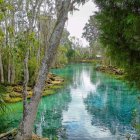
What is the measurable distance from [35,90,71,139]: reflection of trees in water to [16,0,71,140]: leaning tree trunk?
2615 millimetres

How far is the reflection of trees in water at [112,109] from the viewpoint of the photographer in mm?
16734

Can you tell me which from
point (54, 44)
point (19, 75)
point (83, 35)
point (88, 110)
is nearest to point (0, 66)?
point (19, 75)

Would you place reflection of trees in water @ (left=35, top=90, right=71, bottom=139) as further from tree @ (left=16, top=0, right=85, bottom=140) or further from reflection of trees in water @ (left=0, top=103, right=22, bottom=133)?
tree @ (left=16, top=0, right=85, bottom=140)

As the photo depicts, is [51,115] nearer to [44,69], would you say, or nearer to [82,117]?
[82,117]

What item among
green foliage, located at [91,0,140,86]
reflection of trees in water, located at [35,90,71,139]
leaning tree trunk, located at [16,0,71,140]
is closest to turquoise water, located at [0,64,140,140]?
reflection of trees in water, located at [35,90,71,139]

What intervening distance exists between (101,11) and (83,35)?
3658 inches

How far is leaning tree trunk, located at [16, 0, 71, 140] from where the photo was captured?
1123cm

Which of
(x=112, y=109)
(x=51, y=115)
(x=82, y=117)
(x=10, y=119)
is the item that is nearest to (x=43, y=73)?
(x=10, y=119)

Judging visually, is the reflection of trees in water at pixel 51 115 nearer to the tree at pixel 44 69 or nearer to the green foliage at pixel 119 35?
the tree at pixel 44 69

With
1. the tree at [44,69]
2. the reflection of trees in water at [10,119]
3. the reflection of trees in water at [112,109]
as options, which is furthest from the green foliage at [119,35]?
the reflection of trees in water at [10,119]

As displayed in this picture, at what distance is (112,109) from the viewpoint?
70.4ft

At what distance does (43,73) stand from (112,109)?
35.3 feet

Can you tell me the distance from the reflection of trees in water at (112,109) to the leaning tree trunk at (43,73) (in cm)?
317

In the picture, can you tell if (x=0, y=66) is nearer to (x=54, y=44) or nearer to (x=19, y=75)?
(x=19, y=75)
